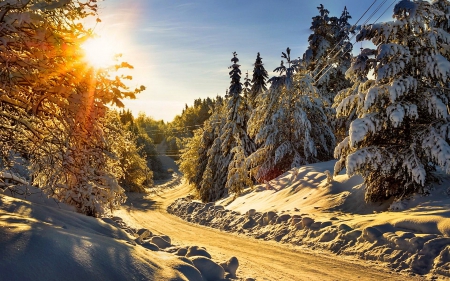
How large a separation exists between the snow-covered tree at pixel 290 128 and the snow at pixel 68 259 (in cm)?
1733

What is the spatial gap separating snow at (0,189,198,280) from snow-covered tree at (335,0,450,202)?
7180 mm

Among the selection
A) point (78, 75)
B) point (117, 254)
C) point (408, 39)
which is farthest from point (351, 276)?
point (408, 39)

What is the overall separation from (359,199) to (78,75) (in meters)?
10.3

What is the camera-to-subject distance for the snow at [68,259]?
12.5ft

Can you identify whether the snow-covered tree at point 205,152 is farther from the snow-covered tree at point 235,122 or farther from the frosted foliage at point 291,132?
the frosted foliage at point 291,132

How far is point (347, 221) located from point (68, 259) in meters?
8.05

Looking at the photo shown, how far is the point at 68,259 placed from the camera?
4160mm

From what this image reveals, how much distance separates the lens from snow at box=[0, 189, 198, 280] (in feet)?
12.5

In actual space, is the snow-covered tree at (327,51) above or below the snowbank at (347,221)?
above

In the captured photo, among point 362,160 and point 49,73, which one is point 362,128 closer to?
point 362,160

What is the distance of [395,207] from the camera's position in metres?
10.6

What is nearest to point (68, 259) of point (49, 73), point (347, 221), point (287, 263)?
point (49, 73)

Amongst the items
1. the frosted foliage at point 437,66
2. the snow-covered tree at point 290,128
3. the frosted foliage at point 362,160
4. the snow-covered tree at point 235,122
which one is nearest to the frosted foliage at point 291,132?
the snow-covered tree at point 290,128

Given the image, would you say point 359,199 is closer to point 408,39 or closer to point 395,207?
point 395,207
